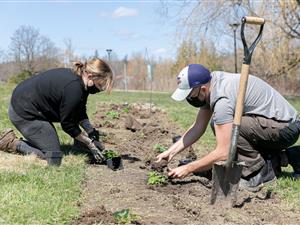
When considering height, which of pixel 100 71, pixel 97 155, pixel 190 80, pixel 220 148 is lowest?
pixel 97 155

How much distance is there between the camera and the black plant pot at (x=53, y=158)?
18.4 ft

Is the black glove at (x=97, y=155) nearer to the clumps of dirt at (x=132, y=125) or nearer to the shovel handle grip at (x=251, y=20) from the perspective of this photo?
the shovel handle grip at (x=251, y=20)

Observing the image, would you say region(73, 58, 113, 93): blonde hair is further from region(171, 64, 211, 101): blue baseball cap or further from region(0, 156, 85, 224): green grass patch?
region(171, 64, 211, 101): blue baseball cap

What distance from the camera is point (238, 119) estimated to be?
4.07 metres

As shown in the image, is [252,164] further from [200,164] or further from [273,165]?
[200,164]

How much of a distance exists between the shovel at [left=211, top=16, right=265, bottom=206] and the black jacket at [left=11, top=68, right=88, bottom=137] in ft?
6.74

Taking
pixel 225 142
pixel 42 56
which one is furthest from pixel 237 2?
pixel 42 56

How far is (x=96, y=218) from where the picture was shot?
358 cm

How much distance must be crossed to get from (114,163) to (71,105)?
3.00 feet

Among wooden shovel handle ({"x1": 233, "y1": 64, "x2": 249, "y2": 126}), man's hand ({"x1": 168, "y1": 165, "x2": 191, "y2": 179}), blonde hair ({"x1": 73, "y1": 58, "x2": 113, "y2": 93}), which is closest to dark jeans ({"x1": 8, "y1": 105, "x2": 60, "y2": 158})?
blonde hair ({"x1": 73, "y1": 58, "x2": 113, "y2": 93})

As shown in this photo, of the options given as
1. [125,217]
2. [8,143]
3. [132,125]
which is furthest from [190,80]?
[132,125]

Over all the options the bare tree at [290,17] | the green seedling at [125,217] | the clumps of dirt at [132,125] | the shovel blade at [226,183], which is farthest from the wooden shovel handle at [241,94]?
the bare tree at [290,17]

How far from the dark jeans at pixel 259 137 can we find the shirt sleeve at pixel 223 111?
2.10 feet

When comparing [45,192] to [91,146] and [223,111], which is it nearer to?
[91,146]
